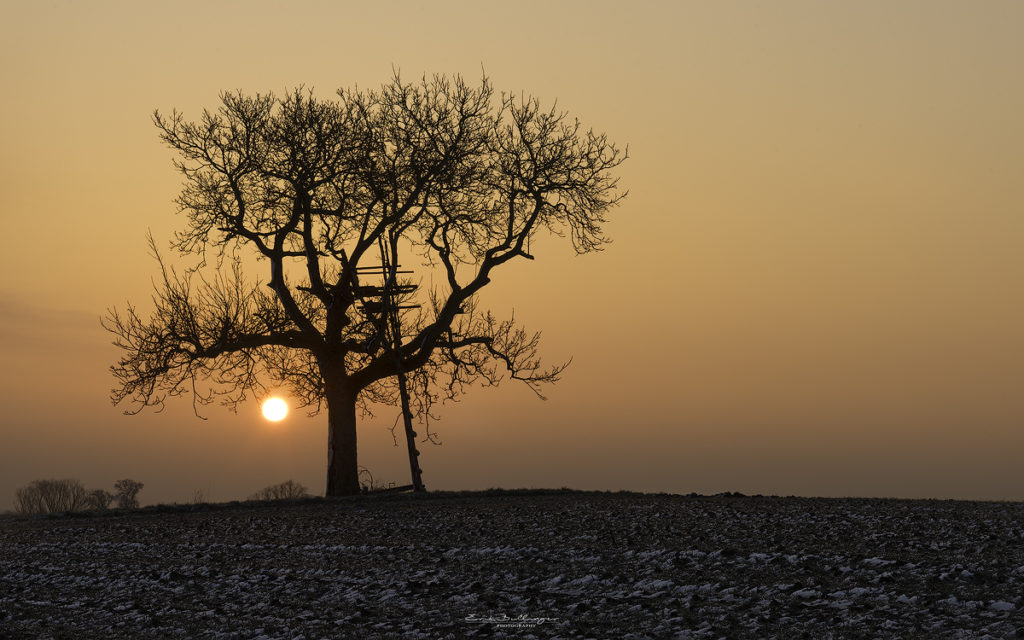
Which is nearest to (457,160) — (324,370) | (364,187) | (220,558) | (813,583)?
(364,187)

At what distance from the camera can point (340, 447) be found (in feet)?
114

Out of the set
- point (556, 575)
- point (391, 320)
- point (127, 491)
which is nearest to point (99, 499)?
point (127, 491)

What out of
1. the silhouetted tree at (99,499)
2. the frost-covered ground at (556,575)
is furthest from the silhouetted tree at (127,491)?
the frost-covered ground at (556,575)

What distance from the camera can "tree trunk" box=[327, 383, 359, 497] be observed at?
3469 centimetres

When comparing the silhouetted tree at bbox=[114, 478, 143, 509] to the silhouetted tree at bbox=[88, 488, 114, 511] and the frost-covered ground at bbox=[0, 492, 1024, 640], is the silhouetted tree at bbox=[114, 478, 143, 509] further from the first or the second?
the frost-covered ground at bbox=[0, 492, 1024, 640]

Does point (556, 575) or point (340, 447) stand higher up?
point (340, 447)

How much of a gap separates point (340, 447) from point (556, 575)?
2118 cm

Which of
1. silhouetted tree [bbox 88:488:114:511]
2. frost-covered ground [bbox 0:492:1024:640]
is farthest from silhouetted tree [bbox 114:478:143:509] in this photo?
frost-covered ground [bbox 0:492:1024:640]

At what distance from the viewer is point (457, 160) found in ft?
112

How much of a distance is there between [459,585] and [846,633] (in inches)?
231

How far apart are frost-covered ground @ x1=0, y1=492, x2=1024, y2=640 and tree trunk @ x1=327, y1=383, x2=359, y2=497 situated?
10085 mm

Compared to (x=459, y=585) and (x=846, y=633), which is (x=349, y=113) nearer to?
(x=459, y=585)

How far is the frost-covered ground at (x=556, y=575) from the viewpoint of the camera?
1140 cm

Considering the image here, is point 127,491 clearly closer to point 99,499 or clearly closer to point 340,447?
point 99,499
